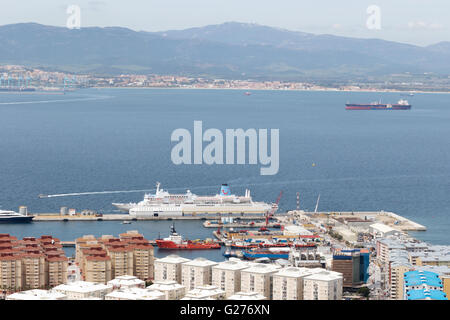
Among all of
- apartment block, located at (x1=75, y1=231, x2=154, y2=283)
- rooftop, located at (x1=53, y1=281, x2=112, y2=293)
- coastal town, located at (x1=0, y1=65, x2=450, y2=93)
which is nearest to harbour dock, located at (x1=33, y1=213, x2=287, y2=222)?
apartment block, located at (x1=75, y1=231, x2=154, y2=283)

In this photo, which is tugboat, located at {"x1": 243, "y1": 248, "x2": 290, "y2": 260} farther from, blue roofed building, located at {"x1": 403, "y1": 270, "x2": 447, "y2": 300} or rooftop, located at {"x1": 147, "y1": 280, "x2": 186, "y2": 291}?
rooftop, located at {"x1": 147, "y1": 280, "x2": 186, "y2": 291}

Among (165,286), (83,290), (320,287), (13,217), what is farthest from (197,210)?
(83,290)

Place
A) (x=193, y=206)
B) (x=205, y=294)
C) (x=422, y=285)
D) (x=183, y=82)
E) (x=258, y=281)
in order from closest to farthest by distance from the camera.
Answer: (x=205, y=294)
(x=258, y=281)
(x=422, y=285)
(x=193, y=206)
(x=183, y=82)

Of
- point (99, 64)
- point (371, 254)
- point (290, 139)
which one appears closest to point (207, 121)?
point (290, 139)

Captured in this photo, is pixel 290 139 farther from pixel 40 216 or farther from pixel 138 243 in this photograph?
pixel 138 243

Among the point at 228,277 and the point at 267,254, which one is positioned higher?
the point at 228,277

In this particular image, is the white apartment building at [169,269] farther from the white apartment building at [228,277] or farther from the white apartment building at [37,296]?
the white apartment building at [37,296]

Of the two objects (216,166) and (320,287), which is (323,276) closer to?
(320,287)
